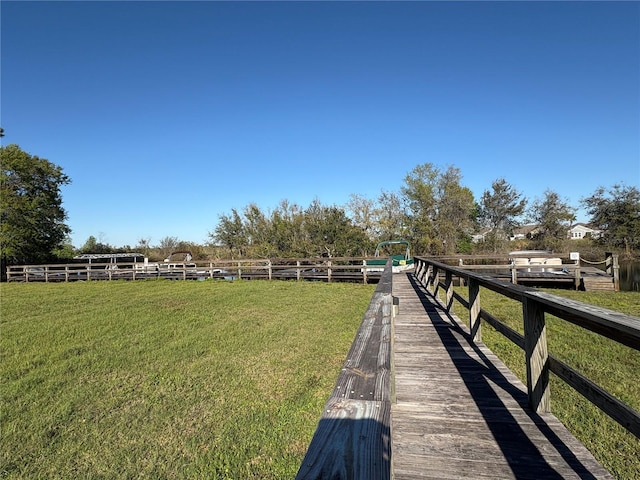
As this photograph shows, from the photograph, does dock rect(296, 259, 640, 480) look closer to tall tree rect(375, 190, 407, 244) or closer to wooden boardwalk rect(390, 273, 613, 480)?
wooden boardwalk rect(390, 273, 613, 480)

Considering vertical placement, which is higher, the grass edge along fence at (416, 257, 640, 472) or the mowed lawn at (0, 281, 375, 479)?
the grass edge along fence at (416, 257, 640, 472)

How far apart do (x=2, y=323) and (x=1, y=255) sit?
20.5m

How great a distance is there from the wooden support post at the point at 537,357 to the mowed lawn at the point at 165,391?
73.4 inches

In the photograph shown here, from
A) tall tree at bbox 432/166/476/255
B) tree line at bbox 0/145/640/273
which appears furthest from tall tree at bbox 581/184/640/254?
tall tree at bbox 432/166/476/255

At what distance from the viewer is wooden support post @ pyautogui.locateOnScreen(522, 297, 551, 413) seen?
91.7 inches

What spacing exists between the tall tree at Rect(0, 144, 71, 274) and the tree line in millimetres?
56

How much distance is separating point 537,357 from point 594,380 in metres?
2.27

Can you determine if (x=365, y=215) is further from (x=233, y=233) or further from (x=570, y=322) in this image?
(x=570, y=322)

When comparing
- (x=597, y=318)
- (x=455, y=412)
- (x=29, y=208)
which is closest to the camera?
(x=597, y=318)

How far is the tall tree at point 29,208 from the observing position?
2277 centimetres

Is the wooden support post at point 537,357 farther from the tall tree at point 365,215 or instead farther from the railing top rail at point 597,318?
the tall tree at point 365,215

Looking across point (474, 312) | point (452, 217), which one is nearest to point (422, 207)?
point (452, 217)

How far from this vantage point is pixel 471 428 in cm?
225

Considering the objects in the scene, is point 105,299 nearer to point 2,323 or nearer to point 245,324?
point 2,323
